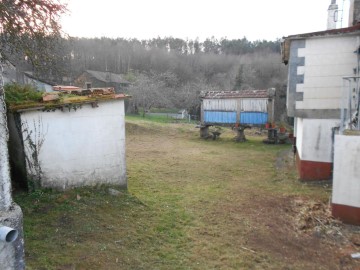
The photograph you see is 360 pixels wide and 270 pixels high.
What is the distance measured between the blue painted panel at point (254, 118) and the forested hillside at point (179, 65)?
18907 millimetres

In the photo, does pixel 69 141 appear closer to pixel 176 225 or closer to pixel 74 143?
pixel 74 143

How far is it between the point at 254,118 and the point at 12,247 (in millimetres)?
18631

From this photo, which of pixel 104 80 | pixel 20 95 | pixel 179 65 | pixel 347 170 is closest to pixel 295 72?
pixel 347 170

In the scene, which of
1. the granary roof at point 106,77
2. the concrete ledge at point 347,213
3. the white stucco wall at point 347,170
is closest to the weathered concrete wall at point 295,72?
the white stucco wall at point 347,170

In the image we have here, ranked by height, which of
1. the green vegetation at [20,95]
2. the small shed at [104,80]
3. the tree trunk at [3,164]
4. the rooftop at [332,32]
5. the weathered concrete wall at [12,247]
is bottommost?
the weathered concrete wall at [12,247]

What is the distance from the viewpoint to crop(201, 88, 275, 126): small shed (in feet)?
62.4

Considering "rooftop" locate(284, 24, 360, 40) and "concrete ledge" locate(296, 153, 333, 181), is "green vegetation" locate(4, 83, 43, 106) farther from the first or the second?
"concrete ledge" locate(296, 153, 333, 181)

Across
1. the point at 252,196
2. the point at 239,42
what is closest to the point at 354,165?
the point at 252,196

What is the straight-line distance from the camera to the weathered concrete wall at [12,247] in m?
1.77

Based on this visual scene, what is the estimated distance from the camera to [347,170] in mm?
6320

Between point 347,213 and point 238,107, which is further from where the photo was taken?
point 238,107

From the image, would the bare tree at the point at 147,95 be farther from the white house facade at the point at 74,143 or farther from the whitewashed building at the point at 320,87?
the white house facade at the point at 74,143

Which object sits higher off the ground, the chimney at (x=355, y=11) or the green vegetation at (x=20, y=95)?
the chimney at (x=355, y=11)

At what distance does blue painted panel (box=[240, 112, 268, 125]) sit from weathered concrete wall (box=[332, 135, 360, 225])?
12964 millimetres
